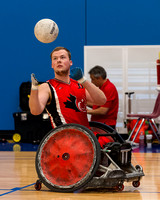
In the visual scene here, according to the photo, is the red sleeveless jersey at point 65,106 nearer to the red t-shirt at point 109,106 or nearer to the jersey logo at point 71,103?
the jersey logo at point 71,103

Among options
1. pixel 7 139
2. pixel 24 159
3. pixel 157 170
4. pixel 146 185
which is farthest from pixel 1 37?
pixel 146 185

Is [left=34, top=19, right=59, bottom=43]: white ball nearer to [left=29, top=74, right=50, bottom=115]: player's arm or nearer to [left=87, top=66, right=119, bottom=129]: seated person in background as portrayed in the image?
[left=29, top=74, right=50, bottom=115]: player's arm

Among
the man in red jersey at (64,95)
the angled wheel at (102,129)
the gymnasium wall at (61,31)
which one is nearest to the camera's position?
the man in red jersey at (64,95)

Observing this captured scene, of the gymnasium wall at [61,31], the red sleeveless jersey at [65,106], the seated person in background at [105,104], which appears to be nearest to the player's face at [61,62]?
the red sleeveless jersey at [65,106]

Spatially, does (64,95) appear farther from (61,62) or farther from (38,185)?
(38,185)

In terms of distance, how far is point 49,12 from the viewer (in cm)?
1112

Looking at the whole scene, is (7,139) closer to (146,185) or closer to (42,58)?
(42,58)

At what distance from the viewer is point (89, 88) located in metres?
3.94

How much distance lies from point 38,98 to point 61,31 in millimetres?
7634

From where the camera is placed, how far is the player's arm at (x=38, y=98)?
142 inches

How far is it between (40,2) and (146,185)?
7.85m

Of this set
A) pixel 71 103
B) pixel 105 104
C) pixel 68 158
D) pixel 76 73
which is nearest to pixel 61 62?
pixel 76 73

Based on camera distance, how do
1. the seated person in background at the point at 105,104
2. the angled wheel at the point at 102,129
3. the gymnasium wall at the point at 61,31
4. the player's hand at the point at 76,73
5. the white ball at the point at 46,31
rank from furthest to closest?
the gymnasium wall at the point at 61,31 → the seated person in background at the point at 105,104 → the white ball at the point at 46,31 → the angled wheel at the point at 102,129 → the player's hand at the point at 76,73

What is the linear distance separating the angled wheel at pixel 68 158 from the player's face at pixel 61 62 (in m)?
0.56
